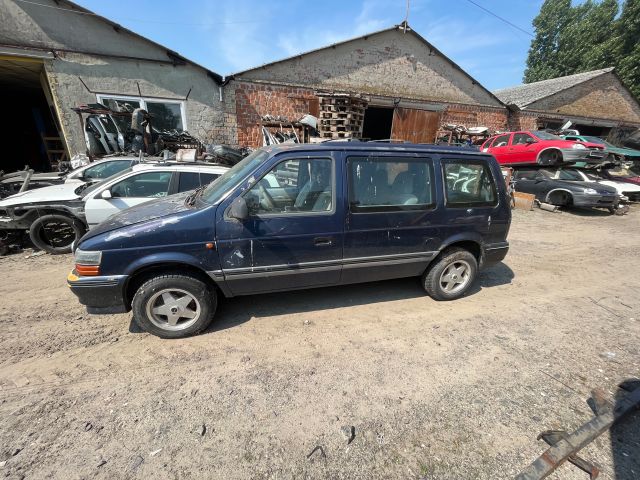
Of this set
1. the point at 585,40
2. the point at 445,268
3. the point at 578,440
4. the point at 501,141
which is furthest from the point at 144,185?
the point at 585,40

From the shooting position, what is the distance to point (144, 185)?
4652 millimetres

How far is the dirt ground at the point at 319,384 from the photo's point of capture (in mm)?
1810

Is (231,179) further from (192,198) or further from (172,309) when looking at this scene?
(172,309)

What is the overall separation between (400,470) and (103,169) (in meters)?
7.57


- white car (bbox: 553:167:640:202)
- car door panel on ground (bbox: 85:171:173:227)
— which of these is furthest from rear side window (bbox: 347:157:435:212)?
white car (bbox: 553:167:640:202)

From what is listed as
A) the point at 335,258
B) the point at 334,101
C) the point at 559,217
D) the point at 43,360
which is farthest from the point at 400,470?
the point at 334,101

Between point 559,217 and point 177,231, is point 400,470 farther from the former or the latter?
point 559,217

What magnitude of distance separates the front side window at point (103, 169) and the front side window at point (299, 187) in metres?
5.29

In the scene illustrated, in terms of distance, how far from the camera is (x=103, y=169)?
243 inches

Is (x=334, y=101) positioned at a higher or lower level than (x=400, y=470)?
higher

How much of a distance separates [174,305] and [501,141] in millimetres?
13839

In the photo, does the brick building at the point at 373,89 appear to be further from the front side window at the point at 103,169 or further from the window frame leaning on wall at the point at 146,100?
the front side window at the point at 103,169

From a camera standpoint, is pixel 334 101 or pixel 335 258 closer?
pixel 335 258

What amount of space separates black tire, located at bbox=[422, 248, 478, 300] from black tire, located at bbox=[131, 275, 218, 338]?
263 cm
